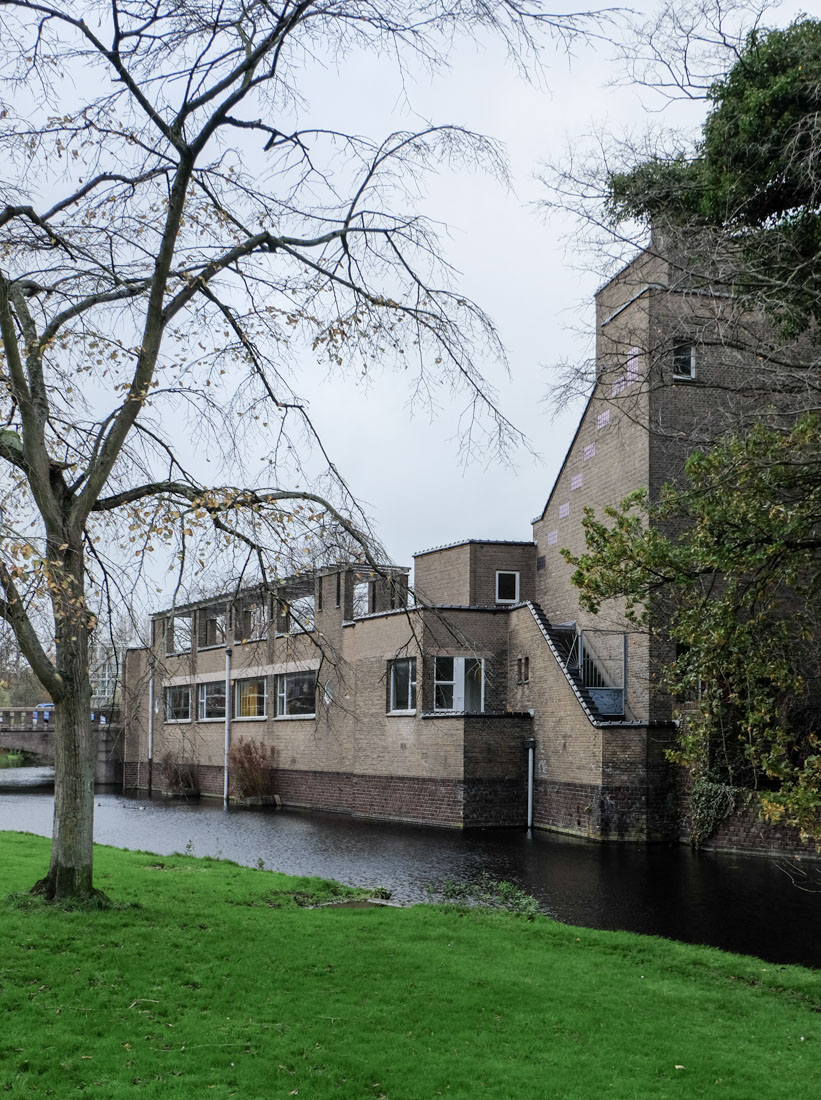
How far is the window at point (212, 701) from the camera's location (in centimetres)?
4594

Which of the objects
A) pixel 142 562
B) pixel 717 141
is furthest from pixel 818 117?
pixel 142 562

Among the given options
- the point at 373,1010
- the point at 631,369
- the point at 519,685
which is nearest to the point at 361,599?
the point at 519,685

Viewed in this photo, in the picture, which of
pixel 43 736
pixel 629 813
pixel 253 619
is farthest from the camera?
pixel 43 736

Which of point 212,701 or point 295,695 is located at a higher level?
point 295,695

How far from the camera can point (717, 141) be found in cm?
1507

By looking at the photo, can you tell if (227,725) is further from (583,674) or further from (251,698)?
(583,674)

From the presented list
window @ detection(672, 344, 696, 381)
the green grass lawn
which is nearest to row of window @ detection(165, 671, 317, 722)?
window @ detection(672, 344, 696, 381)

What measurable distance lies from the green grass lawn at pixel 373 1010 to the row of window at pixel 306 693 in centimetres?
1081

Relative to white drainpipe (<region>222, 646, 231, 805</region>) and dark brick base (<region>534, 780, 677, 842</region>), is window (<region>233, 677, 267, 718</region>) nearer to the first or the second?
white drainpipe (<region>222, 646, 231, 805</region>)

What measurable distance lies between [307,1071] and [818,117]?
10.3 meters

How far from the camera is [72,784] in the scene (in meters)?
10.9

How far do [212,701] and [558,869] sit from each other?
28.1m

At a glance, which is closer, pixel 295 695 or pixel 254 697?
pixel 295 695

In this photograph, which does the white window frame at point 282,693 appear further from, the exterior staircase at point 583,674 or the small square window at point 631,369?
the small square window at point 631,369
